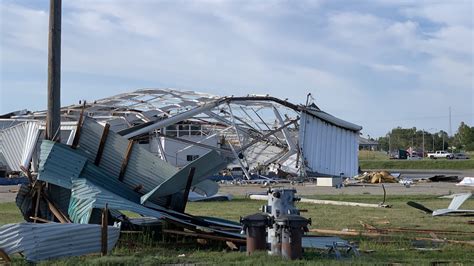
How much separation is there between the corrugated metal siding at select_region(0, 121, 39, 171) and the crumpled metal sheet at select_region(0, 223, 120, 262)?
105 feet

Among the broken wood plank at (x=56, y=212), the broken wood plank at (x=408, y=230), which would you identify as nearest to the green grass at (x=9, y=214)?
the broken wood plank at (x=56, y=212)

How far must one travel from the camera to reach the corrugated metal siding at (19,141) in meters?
42.7

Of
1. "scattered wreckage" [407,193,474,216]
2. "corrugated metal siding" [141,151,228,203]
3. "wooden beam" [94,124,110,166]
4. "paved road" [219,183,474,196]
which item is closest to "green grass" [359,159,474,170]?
"paved road" [219,183,474,196]

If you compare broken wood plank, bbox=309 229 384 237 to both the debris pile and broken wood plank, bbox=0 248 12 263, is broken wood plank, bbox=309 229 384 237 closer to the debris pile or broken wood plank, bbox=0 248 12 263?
broken wood plank, bbox=0 248 12 263

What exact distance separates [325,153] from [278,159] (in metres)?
5.07

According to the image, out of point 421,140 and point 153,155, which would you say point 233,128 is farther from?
point 421,140

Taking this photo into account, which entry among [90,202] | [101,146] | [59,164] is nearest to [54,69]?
[101,146]

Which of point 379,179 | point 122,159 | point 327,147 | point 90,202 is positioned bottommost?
point 90,202

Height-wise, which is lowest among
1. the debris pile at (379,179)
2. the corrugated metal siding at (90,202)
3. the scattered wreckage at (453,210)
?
the scattered wreckage at (453,210)

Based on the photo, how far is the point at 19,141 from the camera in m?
43.8

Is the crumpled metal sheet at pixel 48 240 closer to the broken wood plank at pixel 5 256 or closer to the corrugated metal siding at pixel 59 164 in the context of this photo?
the broken wood plank at pixel 5 256

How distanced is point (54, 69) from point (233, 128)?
37.2 meters

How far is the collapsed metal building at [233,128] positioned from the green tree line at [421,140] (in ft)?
302

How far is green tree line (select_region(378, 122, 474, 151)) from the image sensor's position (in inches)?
5792
